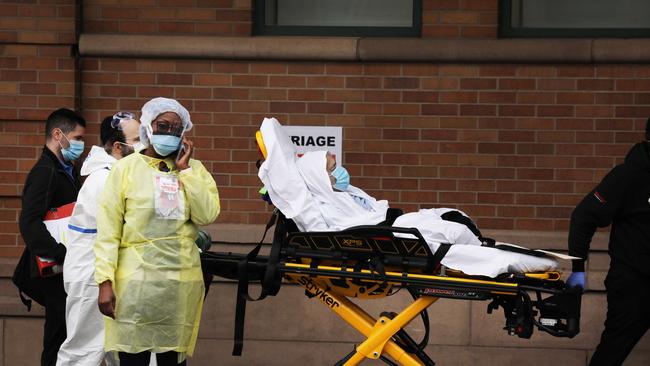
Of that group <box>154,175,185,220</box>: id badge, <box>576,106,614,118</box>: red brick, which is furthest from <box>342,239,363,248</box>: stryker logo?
<box>576,106,614,118</box>: red brick

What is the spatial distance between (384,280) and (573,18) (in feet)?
11.0

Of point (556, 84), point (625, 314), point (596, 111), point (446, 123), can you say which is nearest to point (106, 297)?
point (625, 314)

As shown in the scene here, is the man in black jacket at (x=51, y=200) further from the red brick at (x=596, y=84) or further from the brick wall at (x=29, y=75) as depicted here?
the red brick at (x=596, y=84)

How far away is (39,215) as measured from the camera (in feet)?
21.9

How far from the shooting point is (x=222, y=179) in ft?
27.7

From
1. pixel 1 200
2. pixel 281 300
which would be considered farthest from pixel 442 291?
pixel 1 200

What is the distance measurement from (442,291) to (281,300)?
258 cm

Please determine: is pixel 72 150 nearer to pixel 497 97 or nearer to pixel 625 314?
pixel 497 97

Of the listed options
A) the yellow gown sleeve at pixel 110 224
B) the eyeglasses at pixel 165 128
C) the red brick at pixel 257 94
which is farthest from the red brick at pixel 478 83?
the yellow gown sleeve at pixel 110 224

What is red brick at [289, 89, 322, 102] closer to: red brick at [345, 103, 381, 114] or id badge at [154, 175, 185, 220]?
red brick at [345, 103, 381, 114]

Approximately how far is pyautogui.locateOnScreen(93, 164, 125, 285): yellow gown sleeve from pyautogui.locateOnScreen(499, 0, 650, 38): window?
3.66 metres

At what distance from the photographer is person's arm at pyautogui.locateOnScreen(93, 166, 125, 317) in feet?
18.2

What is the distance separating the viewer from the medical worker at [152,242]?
5.64 metres

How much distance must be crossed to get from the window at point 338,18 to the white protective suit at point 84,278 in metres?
2.32
